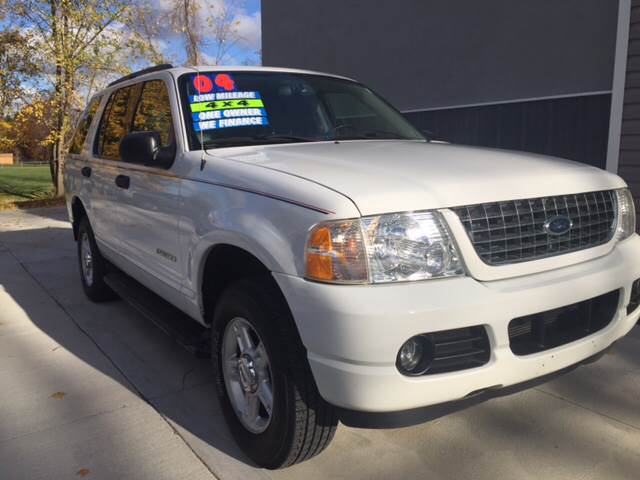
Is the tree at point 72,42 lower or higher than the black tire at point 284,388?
higher

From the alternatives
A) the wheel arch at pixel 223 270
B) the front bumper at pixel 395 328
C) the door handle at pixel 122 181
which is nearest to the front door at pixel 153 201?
the door handle at pixel 122 181

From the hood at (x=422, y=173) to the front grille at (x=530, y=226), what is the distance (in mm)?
41

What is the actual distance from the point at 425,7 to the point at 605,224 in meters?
6.14

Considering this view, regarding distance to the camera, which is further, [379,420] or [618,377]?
[618,377]

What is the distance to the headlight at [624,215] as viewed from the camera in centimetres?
281

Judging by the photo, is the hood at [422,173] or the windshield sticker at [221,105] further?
the windshield sticker at [221,105]

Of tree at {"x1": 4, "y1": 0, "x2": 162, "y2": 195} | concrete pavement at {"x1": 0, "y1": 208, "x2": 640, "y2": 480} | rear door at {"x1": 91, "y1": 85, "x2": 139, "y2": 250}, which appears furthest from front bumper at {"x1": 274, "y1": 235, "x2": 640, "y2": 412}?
tree at {"x1": 4, "y1": 0, "x2": 162, "y2": 195}

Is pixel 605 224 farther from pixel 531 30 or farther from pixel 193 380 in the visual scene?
pixel 531 30

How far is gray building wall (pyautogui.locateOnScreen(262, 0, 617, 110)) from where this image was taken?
6227mm

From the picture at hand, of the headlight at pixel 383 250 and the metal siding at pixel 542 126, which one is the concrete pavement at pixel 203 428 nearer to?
the headlight at pixel 383 250

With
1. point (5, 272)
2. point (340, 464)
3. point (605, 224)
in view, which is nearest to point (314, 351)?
point (340, 464)

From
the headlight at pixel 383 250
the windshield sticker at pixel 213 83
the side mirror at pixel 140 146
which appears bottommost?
the headlight at pixel 383 250

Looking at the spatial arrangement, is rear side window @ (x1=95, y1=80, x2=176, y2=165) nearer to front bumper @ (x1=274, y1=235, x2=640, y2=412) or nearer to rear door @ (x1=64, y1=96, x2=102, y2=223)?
rear door @ (x1=64, y1=96, x2=102, y2=223)

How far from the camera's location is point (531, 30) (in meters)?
6.65
